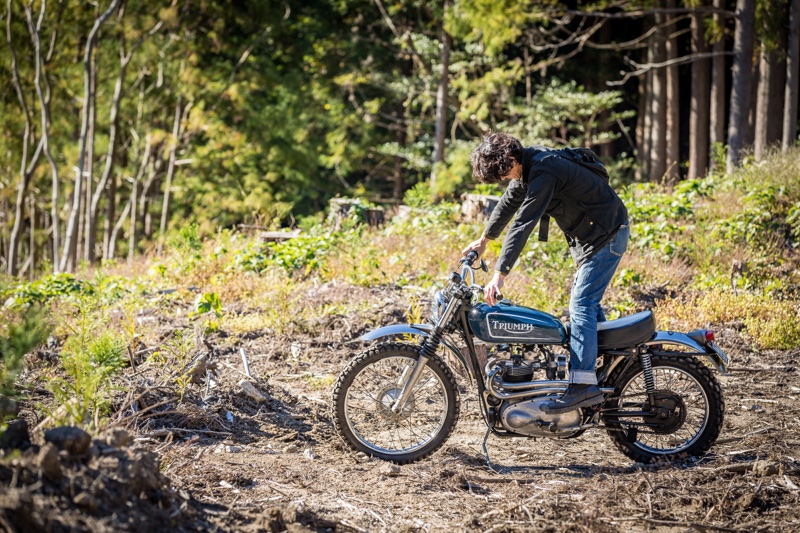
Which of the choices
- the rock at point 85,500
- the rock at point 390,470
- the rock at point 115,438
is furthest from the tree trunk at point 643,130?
the rock at point 85,500

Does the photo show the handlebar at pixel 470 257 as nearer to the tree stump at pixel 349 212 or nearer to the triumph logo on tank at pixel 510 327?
the triumph logo on tank at pixel 510 327

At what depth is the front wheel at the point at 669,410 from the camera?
5.25 m

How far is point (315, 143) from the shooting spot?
2730 cm

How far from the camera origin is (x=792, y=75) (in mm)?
16312

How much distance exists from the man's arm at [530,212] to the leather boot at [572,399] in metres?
0.90

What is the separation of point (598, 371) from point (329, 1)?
23877 millimetres

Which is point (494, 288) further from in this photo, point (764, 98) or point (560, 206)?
point (764, 98)

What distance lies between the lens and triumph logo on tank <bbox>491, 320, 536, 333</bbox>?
199 inches

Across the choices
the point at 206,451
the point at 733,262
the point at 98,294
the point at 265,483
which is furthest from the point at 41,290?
the point at 733,262

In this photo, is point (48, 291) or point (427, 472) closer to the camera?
point (427, 472)

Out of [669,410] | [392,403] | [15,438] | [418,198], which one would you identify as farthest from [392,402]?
[418,198]

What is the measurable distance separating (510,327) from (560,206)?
32.8 inches

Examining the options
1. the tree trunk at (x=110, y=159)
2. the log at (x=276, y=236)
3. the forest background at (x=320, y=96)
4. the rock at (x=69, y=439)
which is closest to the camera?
the rock at (x=69, y=439)

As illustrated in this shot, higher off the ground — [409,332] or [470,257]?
[470,257]
